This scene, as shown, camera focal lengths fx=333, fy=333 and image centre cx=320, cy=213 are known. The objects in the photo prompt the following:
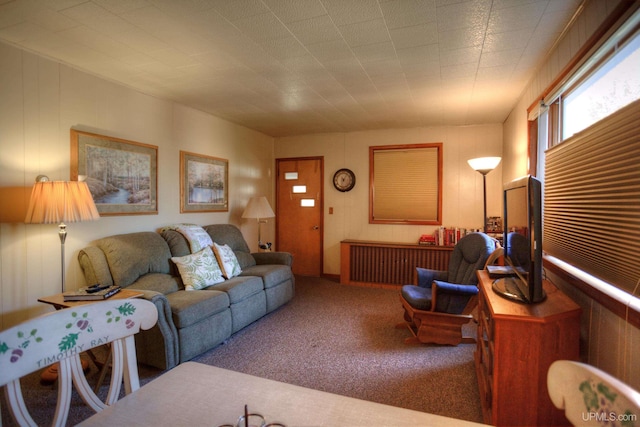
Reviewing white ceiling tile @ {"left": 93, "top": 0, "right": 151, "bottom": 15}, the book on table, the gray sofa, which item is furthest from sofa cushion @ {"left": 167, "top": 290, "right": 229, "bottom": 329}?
white ceiling tile @ {"left": 93, "top": 0, "right": 151, "bottom": 15}

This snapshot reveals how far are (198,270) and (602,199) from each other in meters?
3.07

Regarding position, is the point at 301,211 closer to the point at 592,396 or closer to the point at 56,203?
A: the point at 56,203

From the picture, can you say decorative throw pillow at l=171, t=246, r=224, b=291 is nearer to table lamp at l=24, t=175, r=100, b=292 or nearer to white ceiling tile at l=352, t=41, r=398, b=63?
table lamp at l=24, t=175, r=100, b=292

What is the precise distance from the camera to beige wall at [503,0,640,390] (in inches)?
51.9

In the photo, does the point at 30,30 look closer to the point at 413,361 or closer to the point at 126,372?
the point at 126,372

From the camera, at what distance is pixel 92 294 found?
93.5 inches

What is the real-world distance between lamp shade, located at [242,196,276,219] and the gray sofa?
3.39ft

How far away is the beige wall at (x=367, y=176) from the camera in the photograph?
4.85m

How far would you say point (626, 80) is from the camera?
1633 mm

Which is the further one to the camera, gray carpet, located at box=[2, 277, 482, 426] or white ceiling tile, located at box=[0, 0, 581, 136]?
gray carpet, located at box=[2, 277, 482, 426]

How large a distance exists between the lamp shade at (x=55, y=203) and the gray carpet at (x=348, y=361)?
1.16m

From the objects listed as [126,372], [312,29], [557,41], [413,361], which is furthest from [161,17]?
[413,361]

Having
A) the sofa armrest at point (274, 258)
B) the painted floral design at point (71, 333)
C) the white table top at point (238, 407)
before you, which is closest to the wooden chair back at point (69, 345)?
the painted floral design at point (71, 333)

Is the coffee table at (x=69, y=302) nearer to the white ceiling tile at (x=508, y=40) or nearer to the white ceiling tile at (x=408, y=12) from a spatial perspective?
the white ceiling tile at (x=408, y=12)
